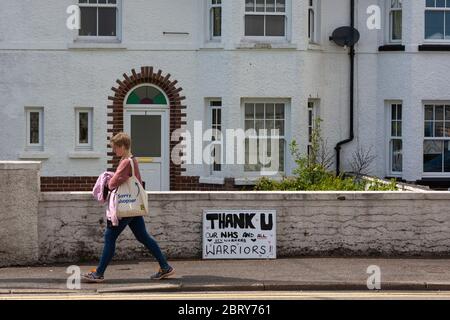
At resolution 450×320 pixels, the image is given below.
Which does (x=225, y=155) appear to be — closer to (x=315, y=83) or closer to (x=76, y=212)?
(x=315, y=83)

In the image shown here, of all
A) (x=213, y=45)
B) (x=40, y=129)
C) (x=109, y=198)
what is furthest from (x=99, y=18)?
(x=109, y=198)

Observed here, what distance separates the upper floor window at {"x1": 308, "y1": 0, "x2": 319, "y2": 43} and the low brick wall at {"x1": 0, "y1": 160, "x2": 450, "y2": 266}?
27.7 ft

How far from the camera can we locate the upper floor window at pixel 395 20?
22953 mm

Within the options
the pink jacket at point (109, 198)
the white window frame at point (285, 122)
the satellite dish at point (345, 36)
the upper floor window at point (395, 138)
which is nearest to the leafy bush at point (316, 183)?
the white window frame at point (285, 122)

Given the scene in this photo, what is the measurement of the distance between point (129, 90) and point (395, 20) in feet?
19.9

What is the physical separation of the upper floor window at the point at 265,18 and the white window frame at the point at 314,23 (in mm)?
858

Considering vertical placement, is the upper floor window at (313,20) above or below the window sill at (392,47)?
above

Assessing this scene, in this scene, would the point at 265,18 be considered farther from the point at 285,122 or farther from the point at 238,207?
the point at 238,207

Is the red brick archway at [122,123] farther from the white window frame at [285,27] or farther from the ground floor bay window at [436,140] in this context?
the ground floor bay window at [436,140]

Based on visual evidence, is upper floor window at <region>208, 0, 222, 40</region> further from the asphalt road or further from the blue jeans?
the asphalt road

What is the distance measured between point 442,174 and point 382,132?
1.60 meters

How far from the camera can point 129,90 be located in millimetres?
22453

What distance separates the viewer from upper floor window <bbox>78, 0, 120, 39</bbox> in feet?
73.5

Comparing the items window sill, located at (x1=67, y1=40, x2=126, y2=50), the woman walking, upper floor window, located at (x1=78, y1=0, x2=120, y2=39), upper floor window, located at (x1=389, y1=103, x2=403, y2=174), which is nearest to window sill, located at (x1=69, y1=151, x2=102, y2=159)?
window sill, located at (x1=67, y1=40, x2=126, y2=50)
